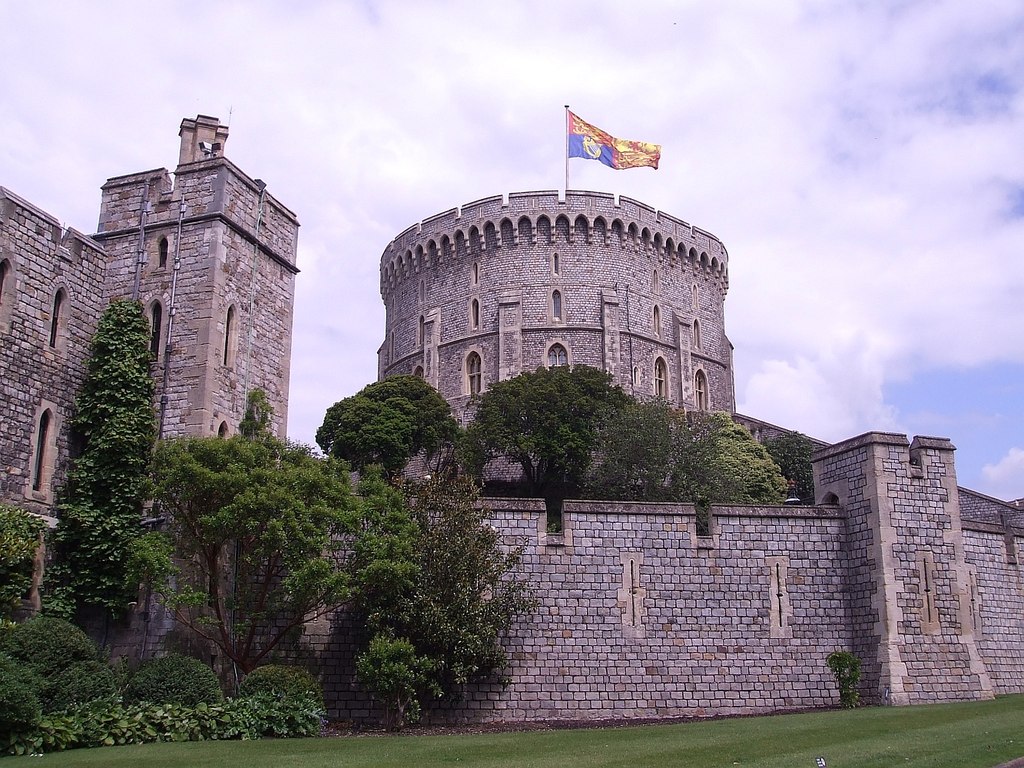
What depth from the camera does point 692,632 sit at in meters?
23.7

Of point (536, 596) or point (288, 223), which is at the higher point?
point (288, 223)

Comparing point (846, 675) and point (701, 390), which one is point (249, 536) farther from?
point (701, 390)

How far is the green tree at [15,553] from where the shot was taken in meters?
19.9

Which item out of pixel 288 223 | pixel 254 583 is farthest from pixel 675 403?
pixel 254 583

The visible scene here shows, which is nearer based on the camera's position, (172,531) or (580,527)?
(172,531)

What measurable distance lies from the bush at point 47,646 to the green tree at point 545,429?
102ft

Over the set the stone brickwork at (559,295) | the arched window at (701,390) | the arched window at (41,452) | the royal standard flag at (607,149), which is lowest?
the arched window at (41,452)

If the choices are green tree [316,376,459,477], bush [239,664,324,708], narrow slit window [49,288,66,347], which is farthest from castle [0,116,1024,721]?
green tree [316,376,459,477]

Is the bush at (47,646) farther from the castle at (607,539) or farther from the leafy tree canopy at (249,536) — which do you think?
the castle at (607,539)

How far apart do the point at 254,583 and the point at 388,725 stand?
4.29 m

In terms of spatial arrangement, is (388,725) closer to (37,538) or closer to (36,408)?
(37,538)

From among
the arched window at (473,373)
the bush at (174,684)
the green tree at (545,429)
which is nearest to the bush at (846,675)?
the bush at (174,684)

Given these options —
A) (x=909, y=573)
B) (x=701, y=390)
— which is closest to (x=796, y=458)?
(x=701, y=390)

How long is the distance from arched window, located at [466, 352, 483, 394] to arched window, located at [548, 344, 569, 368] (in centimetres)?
425
